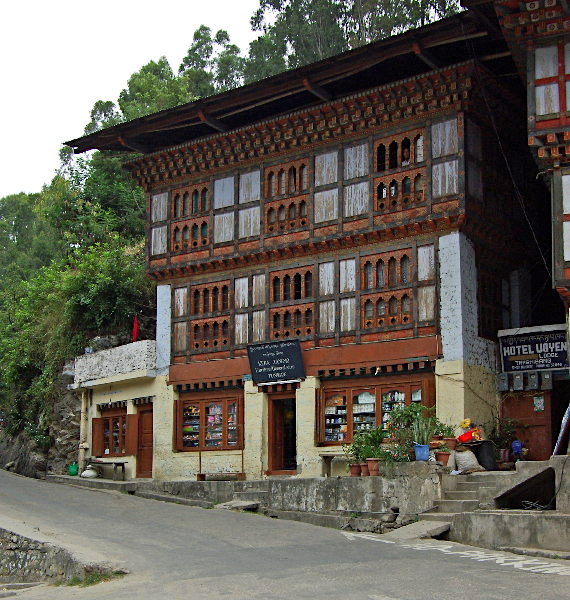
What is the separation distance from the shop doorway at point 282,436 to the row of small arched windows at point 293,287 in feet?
9.44

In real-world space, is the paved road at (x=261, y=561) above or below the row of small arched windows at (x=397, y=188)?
below

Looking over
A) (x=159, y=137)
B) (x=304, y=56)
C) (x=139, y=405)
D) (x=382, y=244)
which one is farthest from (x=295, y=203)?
(x=304, y=56)

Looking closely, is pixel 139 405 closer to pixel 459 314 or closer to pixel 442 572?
pixel 459 314

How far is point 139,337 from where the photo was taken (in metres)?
32.1

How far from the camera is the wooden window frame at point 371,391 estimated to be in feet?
75.4

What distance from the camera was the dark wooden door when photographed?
28.8 m

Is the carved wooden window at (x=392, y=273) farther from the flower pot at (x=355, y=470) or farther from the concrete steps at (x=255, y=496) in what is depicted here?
the concrete steps at (x=255, y=496)

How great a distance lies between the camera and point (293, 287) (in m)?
25.8

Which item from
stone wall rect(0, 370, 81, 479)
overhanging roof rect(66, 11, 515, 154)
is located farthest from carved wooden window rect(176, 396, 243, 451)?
overhanging roof rect(66, 11, 515, 154)

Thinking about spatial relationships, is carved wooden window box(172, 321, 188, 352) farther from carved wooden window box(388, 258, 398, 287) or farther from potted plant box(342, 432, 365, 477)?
potted plant box(342, 432, 365, 477)

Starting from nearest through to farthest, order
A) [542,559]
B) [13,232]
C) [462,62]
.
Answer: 1. [542,559]
2. [462,62]
3. [13,232]

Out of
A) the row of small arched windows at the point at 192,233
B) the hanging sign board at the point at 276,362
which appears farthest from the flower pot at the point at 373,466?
the row of small arched windows at the point at 192,233

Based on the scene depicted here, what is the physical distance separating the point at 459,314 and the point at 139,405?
37.0 feet

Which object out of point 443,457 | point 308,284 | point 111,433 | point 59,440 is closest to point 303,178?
point 308,284
